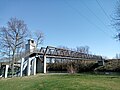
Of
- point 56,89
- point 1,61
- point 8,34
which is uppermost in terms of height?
point 8,34

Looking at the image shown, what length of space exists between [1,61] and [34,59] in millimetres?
7948

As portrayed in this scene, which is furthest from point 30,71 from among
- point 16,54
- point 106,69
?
point 106,69

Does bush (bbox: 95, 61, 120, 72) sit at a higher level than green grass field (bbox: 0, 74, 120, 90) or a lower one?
higher

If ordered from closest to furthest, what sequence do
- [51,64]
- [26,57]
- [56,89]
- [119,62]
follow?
[56,89]
[119,62]
[26,57]
[51,64]

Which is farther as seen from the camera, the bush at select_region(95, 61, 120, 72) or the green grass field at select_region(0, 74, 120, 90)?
the bush at select_region(95, 61, 120, 72)

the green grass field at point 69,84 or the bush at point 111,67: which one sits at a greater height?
the bush at point 111,67

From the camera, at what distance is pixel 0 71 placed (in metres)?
39.2

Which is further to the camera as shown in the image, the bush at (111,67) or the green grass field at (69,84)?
the bush at (111,67)

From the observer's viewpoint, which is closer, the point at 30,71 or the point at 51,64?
the point at 30,71

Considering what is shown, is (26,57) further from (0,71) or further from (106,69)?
(106,69)

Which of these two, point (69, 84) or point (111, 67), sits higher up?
point (111, 67)

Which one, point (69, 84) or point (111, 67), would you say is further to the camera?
point (111, 67)

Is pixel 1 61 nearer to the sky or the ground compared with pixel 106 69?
nearer to the sky

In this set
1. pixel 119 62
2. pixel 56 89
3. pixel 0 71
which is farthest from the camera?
pixel 0 71
